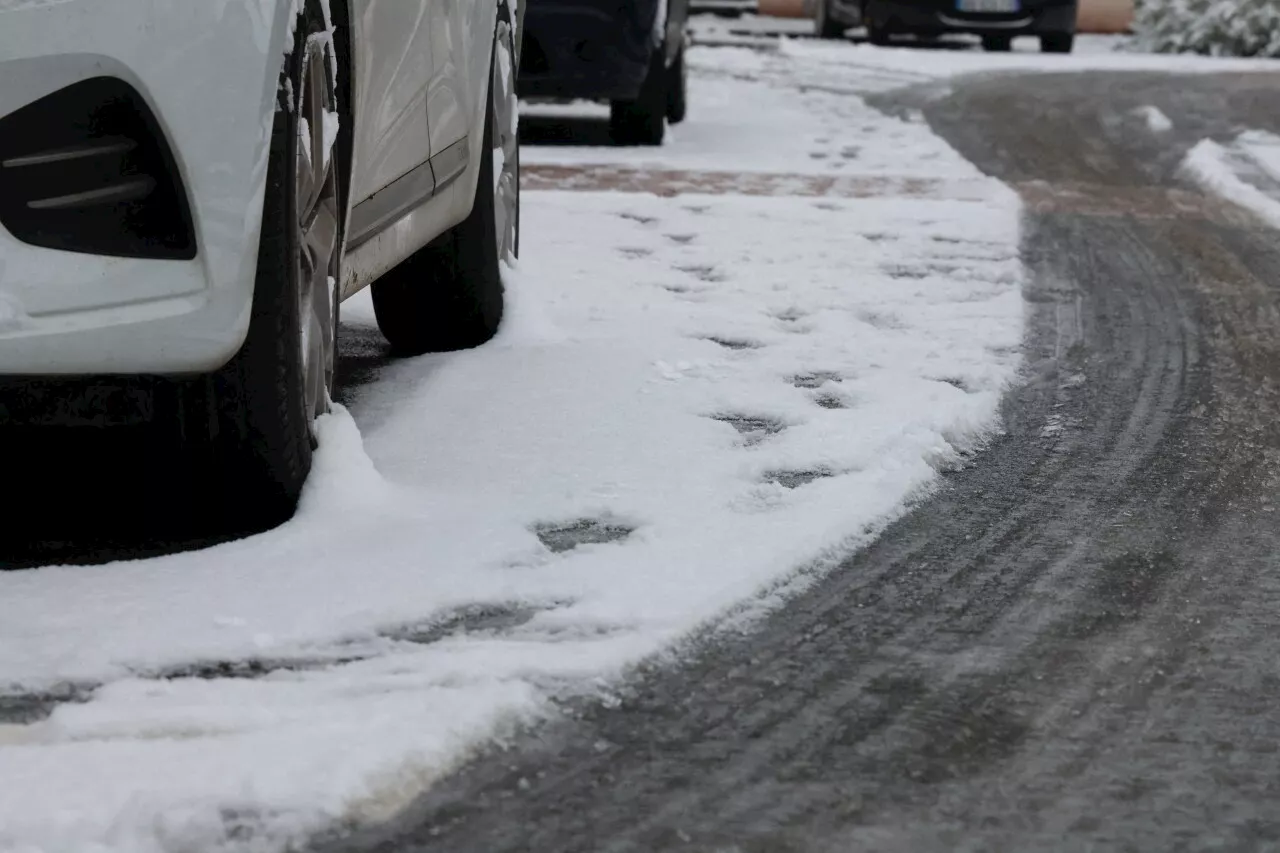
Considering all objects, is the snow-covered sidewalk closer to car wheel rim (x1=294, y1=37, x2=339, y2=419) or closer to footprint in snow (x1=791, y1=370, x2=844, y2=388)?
footprint in snow (x1=791, y1=370, x2=844, y2=388)

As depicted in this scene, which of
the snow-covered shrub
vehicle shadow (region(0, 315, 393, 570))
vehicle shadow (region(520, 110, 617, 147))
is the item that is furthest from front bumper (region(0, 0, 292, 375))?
the snow-covered shrub

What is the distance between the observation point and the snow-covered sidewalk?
2004 millimetres

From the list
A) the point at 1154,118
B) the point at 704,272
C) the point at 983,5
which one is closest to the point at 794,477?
the point at 704,272

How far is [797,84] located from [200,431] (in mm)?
10361

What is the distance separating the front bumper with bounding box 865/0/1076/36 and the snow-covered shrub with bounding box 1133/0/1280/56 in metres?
1.63

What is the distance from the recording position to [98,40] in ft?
7.82

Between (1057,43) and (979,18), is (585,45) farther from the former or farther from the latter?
(1057,43)

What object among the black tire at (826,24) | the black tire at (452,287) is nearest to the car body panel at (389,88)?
the black tire at (452,287)

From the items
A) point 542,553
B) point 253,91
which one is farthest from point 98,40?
point 542,553

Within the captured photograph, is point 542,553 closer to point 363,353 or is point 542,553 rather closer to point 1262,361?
point 363,353

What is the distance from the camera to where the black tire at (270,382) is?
264cm

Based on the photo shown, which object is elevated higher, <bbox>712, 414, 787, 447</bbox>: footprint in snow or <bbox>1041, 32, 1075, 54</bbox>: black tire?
<bbox>712, 414, 787, 447</bbox>: footprint in snow

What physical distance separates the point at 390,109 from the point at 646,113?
5.42m

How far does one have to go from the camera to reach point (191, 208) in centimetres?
251
